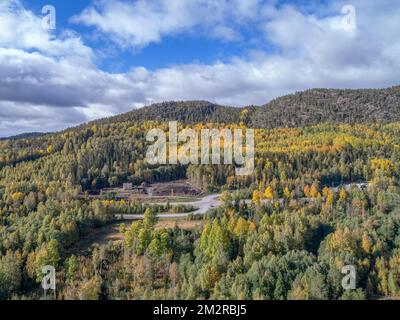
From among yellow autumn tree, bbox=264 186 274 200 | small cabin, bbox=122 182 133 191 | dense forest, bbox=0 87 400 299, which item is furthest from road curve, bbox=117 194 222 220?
small cabin, bbox=122 182 133 191

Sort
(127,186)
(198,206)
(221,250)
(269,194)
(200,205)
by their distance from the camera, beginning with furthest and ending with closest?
(127,186) → (200,205) → (269,194) → (198,206) → (221,250)

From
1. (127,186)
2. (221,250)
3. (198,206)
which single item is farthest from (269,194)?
(127,186)

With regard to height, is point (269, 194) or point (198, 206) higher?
point (269, 194)

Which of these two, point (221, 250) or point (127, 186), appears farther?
point (127, 186)

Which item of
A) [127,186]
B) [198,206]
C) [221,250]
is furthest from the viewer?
[127,186]

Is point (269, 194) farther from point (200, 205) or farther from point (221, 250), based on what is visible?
point (221, 250)

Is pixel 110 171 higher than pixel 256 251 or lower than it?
higher

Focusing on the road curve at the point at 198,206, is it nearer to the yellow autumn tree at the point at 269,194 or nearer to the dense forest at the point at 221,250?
the dense forest at the point at 221,250

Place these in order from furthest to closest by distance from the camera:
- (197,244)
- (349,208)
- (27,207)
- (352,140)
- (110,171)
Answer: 1. (352,140)
2. (110,171)
3. (27,207)
4. (349,208)
5. (197,244)

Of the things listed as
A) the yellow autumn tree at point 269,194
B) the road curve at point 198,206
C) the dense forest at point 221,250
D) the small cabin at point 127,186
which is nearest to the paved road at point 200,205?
the road curve at point 198,206

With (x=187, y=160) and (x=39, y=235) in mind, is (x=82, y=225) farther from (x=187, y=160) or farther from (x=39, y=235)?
(x=187, y=160)

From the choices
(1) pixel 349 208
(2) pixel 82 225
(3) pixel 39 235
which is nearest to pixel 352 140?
(1) pixel 349 208
